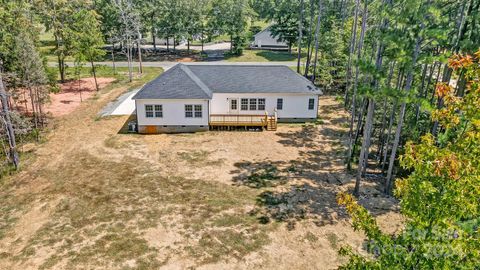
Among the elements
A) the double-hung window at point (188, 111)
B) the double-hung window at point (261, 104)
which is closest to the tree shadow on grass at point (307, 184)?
the double-hung window at point (261, 104)

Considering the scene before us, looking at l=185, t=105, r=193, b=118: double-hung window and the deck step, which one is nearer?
l=185, t=105, r=193, b=118: double-hung window

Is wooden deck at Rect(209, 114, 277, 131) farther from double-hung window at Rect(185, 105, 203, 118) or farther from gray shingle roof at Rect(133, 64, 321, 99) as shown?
gray shingle roof at Rect(133, 64, 321, 99)

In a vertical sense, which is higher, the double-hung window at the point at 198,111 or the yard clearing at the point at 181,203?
the double-hung window at the point at 198,111

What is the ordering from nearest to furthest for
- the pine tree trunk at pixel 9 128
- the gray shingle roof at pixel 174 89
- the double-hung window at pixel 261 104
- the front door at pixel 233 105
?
the pine tree trunk at pixel 9 128 → the gray shingle roof at pixel 174 89 → the front door at pixel 233 105 → the double-hung window at pixel 261 104

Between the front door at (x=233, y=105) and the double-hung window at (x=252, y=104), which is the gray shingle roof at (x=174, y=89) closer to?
the front door at (x=233, y=105)

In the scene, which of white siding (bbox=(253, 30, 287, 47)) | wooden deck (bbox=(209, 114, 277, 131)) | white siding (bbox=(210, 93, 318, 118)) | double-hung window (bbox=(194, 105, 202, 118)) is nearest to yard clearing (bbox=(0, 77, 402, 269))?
wooden deck (bbox=(209, 114, 277, 131))

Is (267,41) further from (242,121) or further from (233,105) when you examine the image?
(242,121)
